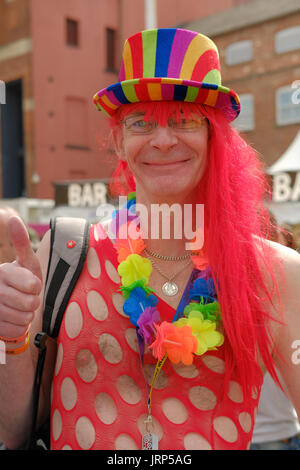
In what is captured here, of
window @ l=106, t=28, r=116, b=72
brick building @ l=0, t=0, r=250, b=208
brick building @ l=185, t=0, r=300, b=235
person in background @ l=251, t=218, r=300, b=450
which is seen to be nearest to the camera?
person in background @ l=251, t=218, r=300, b=450

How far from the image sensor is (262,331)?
127 cm

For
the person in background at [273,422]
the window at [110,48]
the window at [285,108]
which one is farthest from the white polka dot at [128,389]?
the window at [110,48]

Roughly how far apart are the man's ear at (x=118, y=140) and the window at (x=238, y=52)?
14188 millimetres

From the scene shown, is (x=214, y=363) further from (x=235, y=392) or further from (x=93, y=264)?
(x=93, y=264)

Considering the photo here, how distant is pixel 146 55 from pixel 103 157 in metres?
0.55

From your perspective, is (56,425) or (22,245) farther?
(56,425)

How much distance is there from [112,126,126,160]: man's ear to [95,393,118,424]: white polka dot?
71 centimetres

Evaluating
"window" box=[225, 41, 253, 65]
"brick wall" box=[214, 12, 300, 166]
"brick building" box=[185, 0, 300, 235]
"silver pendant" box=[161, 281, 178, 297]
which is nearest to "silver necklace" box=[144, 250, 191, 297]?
"silver pendant" box=[161, 281, 178, 297]

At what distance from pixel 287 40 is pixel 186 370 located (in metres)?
14.1

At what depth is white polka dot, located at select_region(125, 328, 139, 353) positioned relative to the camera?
1.30 m

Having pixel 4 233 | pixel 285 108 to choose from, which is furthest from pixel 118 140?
pixel 285 108

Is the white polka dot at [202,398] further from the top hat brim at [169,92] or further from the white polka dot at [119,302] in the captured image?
the top hat brim at [169,92]

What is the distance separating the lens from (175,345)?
4.09 feet

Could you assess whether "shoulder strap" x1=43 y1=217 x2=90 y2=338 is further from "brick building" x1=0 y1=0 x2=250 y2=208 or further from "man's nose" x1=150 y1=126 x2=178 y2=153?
"brick building" x1=0 y1=0 x2=250 y2=208
